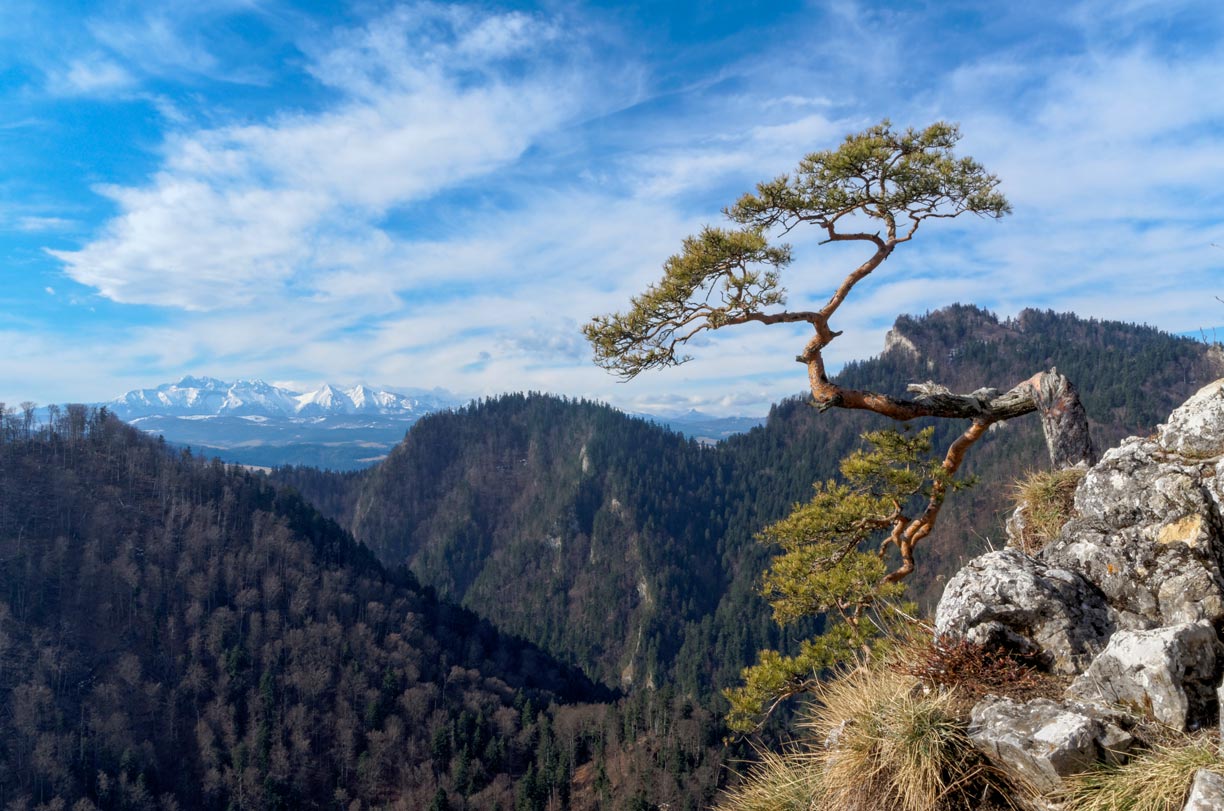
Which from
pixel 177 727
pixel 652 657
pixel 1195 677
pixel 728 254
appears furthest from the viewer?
pixel 652 657

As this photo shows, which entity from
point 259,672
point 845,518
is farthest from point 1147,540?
point 259,672

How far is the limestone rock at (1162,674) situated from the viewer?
5.43m

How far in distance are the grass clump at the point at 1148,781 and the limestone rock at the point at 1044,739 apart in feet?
0.37

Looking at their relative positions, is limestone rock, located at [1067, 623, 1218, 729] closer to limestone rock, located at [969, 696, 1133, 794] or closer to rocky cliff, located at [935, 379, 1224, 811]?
rocky cliff, located at [935, 379, 1224, 811]

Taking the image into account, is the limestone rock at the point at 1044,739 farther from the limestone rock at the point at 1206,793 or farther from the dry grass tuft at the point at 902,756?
the limestone rock at the point at 1206,793

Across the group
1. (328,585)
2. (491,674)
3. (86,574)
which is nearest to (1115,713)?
(491,674)

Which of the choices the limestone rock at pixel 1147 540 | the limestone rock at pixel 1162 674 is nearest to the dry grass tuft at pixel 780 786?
the limestone rock at pixel 1162 674

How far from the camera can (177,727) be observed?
11819cm

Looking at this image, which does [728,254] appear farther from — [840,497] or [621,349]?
[840,497]

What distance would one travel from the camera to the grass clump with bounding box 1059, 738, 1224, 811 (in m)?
4.79

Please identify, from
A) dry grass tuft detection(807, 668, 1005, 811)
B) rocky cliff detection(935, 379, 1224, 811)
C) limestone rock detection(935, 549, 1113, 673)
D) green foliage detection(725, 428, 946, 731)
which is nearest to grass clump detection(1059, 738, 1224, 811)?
rocky cliff detection(935, 379, 1224, 811)

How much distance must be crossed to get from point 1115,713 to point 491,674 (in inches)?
5772

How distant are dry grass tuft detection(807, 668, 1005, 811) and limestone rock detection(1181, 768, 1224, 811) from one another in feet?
5.28

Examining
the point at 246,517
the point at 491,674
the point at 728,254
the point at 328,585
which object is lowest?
the point at 491,674
